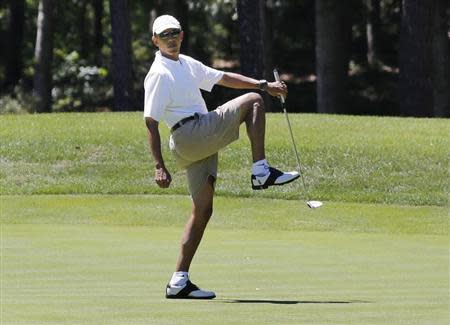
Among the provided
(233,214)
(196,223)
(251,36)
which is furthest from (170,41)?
(251,36)

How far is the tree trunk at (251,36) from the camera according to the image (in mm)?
30984

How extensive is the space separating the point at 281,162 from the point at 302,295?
39.0ft

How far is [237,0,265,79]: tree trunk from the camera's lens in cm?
3098

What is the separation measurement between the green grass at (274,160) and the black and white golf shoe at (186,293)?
9782 mm

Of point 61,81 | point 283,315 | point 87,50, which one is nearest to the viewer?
point 283,315

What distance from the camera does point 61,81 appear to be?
4684cm

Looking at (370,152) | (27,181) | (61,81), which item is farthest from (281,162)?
(61,81)

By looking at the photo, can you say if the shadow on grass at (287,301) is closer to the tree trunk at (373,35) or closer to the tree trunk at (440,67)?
the tree trunk at (440,67)

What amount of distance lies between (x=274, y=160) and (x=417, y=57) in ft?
38.9

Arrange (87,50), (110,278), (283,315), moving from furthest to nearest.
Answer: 1. (87,50)
2. (110,278)
3. (283,315)

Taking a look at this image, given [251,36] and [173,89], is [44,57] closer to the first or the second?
[251,36]

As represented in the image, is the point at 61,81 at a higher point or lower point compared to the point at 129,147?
lower

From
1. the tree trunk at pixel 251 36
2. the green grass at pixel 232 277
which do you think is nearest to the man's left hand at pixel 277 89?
the green grass at pixel 232 277

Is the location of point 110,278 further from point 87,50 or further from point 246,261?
point 87,50
